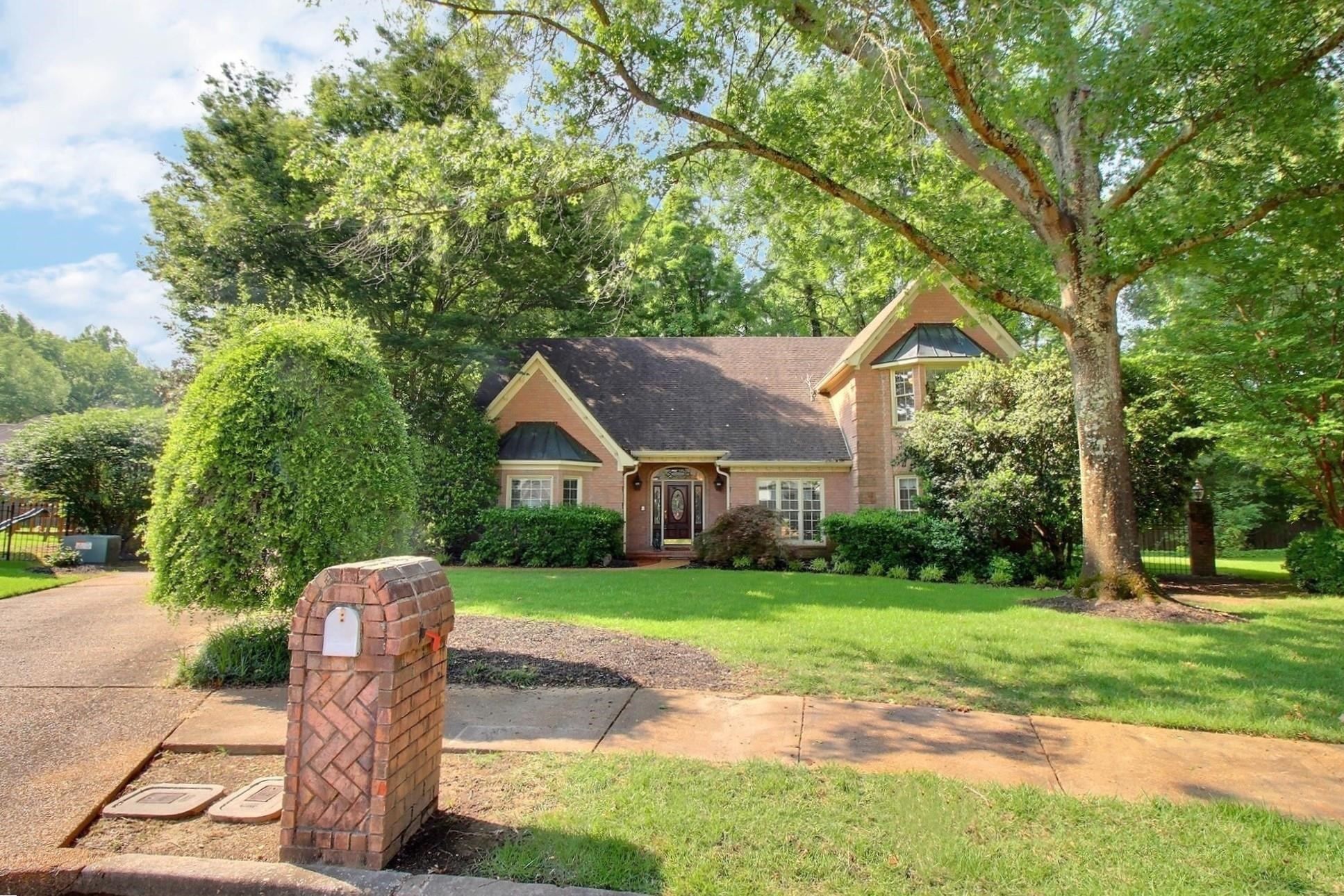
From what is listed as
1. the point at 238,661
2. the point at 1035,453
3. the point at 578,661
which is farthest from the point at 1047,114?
the point at 238,661

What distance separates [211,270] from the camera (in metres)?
17.6

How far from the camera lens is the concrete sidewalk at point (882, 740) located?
4012mm

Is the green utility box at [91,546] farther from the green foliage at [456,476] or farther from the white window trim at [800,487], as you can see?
the white window trim at [800,487]

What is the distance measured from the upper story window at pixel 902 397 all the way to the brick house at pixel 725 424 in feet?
0.13

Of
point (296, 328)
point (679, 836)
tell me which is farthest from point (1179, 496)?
point (296, 328)

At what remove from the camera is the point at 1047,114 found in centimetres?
1107

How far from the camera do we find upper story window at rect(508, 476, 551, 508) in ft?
64.0

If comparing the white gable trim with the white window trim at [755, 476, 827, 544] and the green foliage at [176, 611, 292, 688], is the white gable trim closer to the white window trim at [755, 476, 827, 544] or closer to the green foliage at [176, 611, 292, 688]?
the white window trim at [755, 476, 827, 544]

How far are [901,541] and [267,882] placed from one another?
14.8 meters

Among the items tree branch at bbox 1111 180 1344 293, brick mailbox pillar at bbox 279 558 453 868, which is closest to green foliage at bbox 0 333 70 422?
brick mailbox pillar at bbox 279 558 453 868

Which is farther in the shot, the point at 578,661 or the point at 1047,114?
the point at 1047,114

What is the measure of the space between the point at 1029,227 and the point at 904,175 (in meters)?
2.51

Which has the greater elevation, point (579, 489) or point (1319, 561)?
point (579, 489)

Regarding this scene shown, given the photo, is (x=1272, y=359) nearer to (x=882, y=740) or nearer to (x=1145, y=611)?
(x=1145, y=611)
